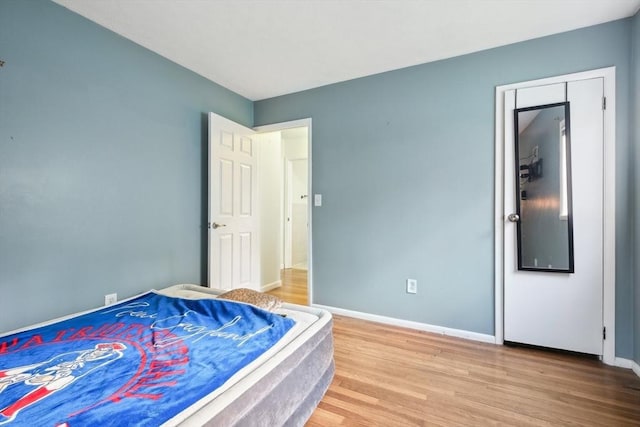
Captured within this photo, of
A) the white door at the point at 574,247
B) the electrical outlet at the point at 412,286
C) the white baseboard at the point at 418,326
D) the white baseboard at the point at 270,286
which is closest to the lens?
the white door at the point at 574,247

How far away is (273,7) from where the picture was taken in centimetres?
186

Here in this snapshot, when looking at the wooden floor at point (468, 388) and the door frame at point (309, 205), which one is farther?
the door frame at point (309, 205)

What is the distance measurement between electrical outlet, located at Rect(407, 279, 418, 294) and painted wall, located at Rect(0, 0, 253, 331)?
2132 millimetres

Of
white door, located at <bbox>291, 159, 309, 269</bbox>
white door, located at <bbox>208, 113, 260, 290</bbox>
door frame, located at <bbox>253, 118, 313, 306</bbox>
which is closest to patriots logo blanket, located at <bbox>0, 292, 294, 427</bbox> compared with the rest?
white door, located at <bbox>208, 113, 260, 290</bbox>

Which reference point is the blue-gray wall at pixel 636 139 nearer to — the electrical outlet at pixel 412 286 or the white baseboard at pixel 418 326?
the white baseboard at pixel 418 326

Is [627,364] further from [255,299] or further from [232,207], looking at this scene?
[232,207]

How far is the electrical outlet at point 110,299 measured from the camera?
2066mm

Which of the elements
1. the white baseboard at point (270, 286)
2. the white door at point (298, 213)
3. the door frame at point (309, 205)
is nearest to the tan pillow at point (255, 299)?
the door frame at point (309, 205)

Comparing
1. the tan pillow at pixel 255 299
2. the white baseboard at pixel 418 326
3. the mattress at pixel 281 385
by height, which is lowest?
the white baseboard at pixel 418 326

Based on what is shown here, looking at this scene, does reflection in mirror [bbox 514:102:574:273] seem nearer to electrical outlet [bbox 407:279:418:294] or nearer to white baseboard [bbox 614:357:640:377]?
white baseboard [bbox 614:357:640:377]

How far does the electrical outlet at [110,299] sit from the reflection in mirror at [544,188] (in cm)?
317

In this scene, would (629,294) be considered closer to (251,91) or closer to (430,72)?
(430,72)

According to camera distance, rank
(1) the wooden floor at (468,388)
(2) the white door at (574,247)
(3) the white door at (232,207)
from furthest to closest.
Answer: (3) the white door at (232,207) < (2) the white door at (574,247) < (1) the wooden floor at (468,388)

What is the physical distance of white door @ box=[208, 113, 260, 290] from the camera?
2.79 meters
